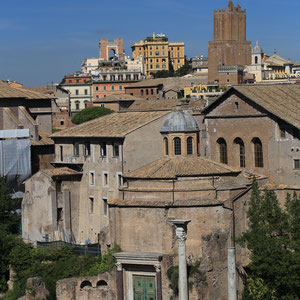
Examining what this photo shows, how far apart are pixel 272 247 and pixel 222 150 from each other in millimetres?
10879

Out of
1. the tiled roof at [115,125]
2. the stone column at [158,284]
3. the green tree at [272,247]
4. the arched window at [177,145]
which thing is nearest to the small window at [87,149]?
the tiled roof at [115,125]

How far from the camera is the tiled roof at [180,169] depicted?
133 ft

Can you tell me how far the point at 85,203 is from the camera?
167 feet

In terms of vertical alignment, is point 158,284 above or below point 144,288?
above

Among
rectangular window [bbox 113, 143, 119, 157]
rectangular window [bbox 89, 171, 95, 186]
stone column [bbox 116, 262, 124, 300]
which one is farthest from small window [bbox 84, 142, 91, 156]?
stone column [bbox 116, 262, 124, 300]

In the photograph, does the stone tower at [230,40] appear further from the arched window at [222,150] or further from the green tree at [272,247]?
the green tree at [272,247]

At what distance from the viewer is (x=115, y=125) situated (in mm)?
51188

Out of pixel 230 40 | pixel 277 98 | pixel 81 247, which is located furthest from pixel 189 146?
pixel 230 40

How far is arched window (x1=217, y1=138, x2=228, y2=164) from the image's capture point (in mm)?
47469

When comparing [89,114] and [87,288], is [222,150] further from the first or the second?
[89,114]

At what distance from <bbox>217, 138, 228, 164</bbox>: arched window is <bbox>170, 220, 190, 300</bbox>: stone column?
12.1 meters

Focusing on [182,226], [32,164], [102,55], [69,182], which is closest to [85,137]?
[69,182]

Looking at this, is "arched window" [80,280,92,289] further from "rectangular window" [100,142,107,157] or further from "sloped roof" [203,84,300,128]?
"sloped roof" [203,84,300,128]

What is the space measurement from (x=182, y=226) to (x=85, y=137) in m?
17.1
